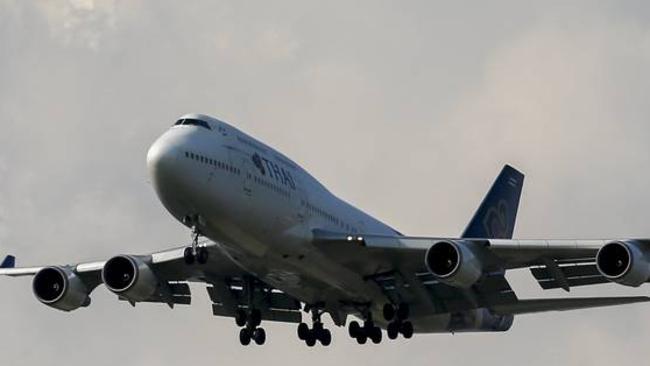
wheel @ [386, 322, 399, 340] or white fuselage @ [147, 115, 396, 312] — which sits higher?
white fuselage @ [147, 115, 396, 312]

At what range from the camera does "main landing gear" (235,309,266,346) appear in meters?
56.8

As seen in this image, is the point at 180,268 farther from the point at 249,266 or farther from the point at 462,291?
the point at 462,291

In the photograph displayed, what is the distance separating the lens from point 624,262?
51.2 metres

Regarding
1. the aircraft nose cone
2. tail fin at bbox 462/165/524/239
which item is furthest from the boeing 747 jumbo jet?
tail fin at bbox 462/165/524/239

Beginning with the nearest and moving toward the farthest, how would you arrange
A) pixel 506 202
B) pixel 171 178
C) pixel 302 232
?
pixel 171 178
pixel 302 232
pixel 506 202

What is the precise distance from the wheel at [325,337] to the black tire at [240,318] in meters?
3.03

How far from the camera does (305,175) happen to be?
53781mm

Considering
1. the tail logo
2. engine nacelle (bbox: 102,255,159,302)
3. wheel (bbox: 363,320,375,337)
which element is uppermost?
the tail logo

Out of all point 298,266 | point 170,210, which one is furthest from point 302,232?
point 170,210

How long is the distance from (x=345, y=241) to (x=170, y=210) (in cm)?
680

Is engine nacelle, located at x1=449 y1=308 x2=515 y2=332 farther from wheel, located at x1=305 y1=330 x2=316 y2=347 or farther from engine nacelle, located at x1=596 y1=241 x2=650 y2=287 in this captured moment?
engine nacelle, located at x1=596 y1=241 x2=650 y2=287

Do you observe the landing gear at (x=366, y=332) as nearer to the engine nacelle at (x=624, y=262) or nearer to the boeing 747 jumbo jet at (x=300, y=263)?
the boeing 747 jumbo jet at (x=300, y=263)

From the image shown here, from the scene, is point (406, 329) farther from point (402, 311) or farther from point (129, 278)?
point (129, 278)

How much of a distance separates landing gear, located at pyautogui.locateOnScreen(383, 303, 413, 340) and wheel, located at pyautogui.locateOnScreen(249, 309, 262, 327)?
4.40 meters
